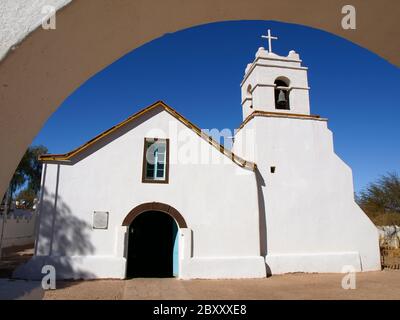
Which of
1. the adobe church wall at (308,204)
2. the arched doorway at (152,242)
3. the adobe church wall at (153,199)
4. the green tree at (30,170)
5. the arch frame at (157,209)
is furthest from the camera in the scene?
the green tree at (30,170)

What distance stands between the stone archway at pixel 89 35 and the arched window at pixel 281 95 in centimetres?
1346

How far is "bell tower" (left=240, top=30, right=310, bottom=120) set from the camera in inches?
559

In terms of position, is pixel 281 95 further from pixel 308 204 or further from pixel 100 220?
pixel 100 220

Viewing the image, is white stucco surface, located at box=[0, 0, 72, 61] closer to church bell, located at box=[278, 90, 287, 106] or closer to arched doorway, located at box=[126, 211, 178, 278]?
arched doorway, located at box=[126, 211, 178, 278]

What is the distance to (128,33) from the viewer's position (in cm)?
136

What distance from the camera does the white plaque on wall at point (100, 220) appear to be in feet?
36.3

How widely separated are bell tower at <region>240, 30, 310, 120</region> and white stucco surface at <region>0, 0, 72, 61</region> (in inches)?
532

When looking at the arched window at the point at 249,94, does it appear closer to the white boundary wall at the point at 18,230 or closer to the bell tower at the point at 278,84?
the bell tower at the point at 278,84

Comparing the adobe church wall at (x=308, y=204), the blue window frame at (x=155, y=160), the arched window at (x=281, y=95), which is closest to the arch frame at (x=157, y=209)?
the blue window frame at (x=155, y=160)

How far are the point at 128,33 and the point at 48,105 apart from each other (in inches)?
17.8

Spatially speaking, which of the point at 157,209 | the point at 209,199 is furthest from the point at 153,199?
the point at 209,199

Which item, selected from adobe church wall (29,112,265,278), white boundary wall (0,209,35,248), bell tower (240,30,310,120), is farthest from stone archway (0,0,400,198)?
white boundary wall (0,209,35,248)
